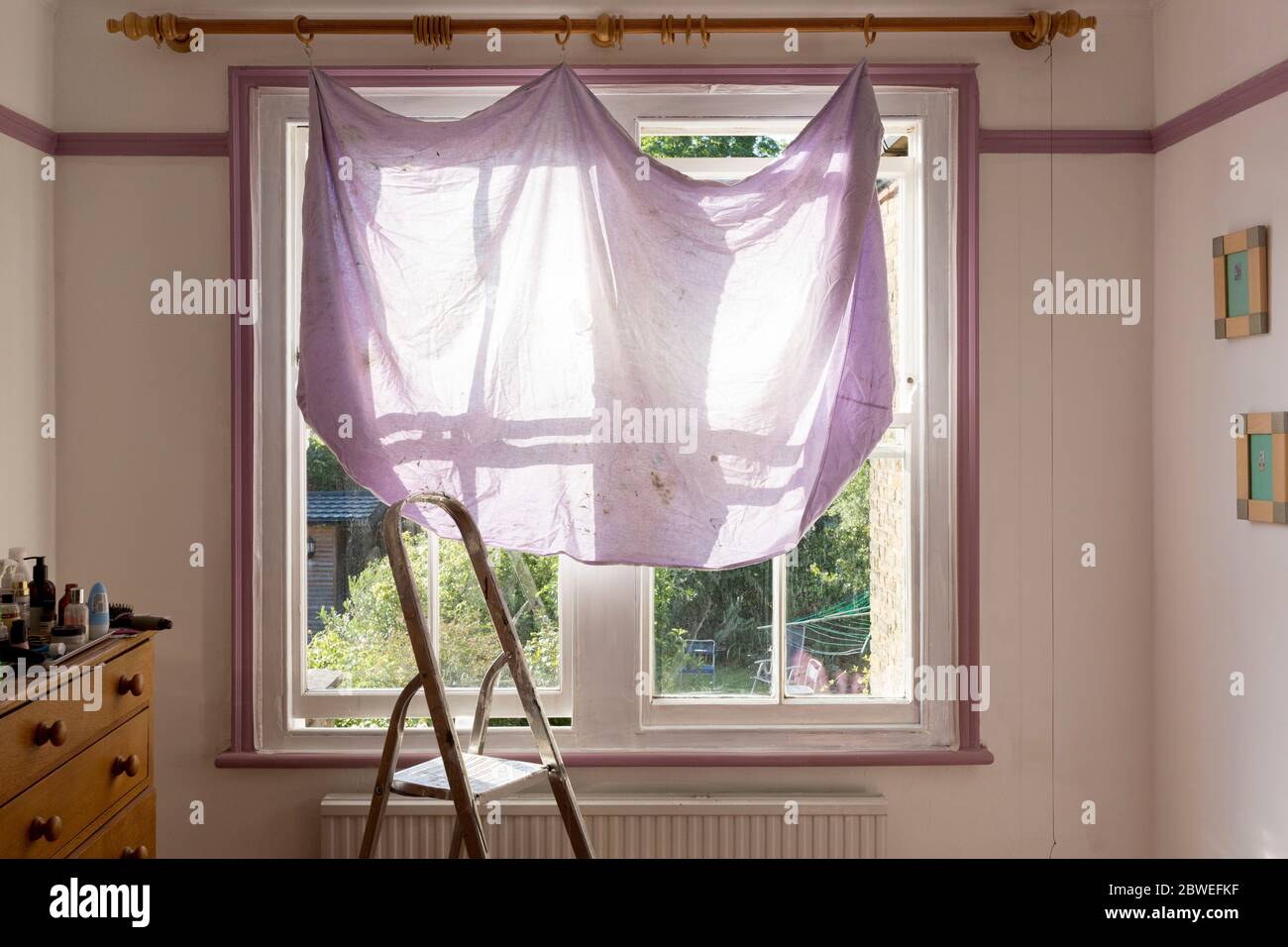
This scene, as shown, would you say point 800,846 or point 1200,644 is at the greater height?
point 1200,644

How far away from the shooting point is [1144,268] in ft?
8.35

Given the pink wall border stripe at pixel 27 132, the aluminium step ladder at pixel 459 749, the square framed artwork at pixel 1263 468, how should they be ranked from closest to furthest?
1. the aluminium step ladder at pixel 459 749
2. the square framed artwork at pixel 1263 468
3. the pink wall border stripe at pixel 27 132

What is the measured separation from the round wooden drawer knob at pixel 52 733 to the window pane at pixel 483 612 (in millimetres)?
996

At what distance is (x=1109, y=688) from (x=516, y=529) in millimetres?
1639

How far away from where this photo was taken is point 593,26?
2.37 m

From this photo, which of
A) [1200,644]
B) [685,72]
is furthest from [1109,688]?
[685,72]

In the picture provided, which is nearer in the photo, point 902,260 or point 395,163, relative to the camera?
point 395,163

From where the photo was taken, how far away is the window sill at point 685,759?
248cm

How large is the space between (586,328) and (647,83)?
0.68 m

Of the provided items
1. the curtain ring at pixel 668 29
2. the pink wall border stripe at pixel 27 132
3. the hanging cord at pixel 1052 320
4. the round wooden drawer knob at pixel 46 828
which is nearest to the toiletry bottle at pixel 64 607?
the round wooden drawer knob at pixel 46 828

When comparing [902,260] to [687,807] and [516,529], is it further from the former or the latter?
[687,807]

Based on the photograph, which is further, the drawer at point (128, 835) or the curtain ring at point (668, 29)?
the curtain ring at point (668, 29)

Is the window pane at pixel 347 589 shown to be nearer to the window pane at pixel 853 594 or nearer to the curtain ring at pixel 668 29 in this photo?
the window pane at pixel 853 594

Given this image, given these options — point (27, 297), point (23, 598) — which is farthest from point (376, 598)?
point (27, 297)
